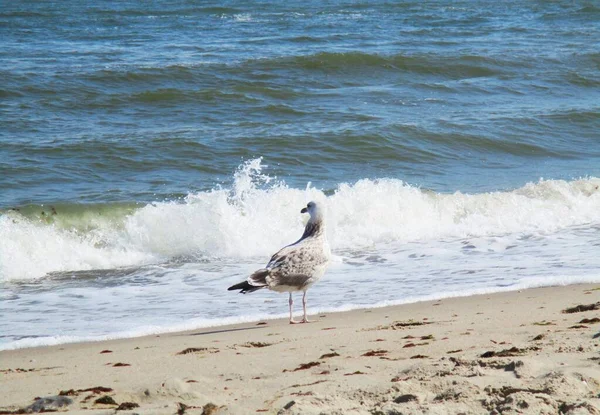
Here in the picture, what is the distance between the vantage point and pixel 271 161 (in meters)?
14.0

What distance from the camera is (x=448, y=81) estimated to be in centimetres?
1991

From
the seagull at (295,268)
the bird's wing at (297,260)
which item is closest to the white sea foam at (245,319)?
the seagull at (295,268)

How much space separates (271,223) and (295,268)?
13.8ft

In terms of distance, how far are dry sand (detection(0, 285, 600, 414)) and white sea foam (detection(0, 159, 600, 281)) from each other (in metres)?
3.49

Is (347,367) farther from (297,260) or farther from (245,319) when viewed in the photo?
(245,319)

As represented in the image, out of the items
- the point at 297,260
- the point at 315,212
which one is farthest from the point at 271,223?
the point at 297,260

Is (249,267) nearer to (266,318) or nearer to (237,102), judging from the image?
(266,318)

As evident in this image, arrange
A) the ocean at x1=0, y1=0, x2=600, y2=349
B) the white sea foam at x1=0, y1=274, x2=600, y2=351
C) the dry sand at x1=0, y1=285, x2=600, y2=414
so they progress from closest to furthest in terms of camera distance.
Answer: the dry sand at x1=0, y1=285, x2=600, y2=414, the white sea foam at x1=0, y1=274, x2=600, y2=351, the ocean at x1=0, y1=0, x2=600, y2=349

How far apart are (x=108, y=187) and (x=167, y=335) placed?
6.47m

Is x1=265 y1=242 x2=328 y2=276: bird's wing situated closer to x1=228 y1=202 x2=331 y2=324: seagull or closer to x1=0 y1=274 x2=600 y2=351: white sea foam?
x1=228 y1=202 x2=331 y2=324: seagull

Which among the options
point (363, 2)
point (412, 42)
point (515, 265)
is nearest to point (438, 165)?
point (515, 265)

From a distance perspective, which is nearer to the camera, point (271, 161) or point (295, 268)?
point (295, 268)

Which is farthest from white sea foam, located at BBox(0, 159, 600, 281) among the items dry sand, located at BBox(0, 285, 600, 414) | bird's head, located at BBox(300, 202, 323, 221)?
dry sand, located at BBox(0, 285, 600, 414)

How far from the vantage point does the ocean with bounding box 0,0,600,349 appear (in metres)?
8.18
